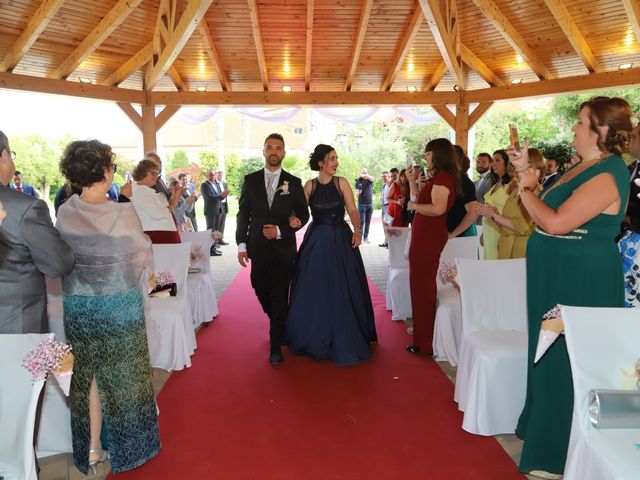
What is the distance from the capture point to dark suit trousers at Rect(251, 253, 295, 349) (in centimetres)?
420

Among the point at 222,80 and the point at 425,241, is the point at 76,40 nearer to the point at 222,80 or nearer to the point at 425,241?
the point at 222,80

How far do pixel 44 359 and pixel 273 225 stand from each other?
240 centimetres

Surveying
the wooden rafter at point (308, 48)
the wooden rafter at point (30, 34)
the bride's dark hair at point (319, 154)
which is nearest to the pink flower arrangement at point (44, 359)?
the bride's dark hair at point (319, 154)

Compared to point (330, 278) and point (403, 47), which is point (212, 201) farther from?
point (330, 278)

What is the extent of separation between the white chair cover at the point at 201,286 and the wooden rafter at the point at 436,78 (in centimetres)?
675

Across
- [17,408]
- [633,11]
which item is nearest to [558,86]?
[633,11]

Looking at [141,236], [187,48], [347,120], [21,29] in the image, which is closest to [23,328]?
[141,236]

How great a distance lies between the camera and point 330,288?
13.7 ft

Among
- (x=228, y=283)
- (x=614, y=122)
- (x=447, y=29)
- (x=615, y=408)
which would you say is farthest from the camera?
(x=447, y=29)

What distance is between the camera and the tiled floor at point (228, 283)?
8.91 ft

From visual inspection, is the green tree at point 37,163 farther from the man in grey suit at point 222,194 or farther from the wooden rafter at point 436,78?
the wooden rafter at point 436,78

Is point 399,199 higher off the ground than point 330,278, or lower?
higher

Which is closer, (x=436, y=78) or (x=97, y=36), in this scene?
(x=97, y=36)

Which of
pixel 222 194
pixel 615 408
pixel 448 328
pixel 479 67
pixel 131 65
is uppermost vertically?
pixel 479 67
